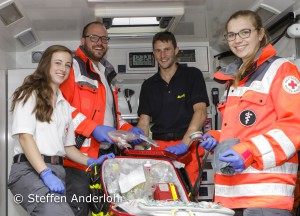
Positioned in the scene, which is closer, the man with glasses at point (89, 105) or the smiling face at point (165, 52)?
the man with glasses at point (89, 105)

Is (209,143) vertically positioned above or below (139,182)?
above

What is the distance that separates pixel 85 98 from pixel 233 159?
5.48ft

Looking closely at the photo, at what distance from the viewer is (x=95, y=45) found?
12.1ft

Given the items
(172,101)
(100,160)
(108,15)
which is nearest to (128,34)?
(108,15)

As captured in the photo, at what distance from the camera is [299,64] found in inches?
134

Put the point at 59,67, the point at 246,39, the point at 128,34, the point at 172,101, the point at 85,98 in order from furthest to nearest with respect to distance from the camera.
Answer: the point at 128,34 → the point at 172,101 → the point at 85,98 → the point at 59,67 → the point at 246,39

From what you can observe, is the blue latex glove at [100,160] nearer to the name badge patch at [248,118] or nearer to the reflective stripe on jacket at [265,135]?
the reflective stripe on jacket at [265,135]

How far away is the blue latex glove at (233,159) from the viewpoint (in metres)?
2.00

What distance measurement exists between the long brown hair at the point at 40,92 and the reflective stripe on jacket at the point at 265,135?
46.3 inches

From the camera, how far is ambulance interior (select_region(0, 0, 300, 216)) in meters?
3.77

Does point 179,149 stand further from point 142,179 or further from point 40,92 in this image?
point 40,92

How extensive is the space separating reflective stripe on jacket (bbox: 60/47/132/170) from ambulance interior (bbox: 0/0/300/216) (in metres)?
0.66

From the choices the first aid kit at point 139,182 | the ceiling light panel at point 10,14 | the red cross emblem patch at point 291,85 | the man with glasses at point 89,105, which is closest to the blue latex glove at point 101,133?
the man with glasses at point 89,105

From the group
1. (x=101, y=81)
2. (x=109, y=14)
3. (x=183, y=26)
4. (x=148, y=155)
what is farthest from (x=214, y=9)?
(x=148, y=155)
